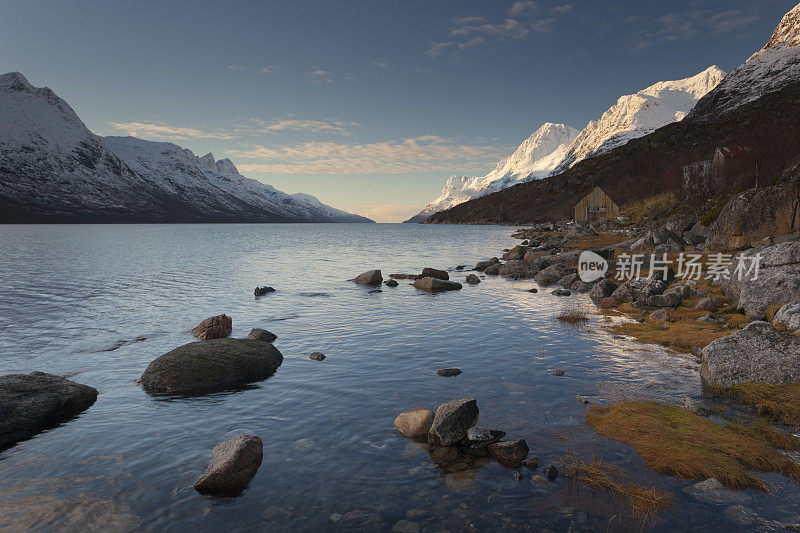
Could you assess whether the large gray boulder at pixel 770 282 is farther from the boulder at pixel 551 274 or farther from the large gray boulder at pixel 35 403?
the large gray boulder at pixel 35 403

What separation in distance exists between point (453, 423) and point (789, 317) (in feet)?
42.7

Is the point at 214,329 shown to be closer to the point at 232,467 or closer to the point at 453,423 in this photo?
the point at 232,467

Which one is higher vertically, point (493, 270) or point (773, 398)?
point (493, 270)

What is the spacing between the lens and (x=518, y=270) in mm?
42750

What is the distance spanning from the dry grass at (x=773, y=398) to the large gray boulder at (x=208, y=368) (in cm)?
1456

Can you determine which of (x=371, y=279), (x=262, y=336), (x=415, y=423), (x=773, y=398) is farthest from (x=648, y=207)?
(x=415, y=423)

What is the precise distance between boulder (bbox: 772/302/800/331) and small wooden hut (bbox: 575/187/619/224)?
94.2 meters

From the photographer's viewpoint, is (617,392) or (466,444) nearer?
(466,444)

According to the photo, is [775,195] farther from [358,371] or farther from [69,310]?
[69,310]

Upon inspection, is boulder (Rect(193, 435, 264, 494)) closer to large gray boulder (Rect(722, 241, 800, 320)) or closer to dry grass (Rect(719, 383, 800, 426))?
dry grass (Rect(719, 383, 800, 426))

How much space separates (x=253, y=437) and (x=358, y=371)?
6331mm

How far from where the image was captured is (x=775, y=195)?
3036 centimetres

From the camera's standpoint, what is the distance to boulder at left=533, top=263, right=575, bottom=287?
37281 mm

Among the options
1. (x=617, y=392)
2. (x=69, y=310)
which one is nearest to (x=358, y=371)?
(x=617, y=392)
